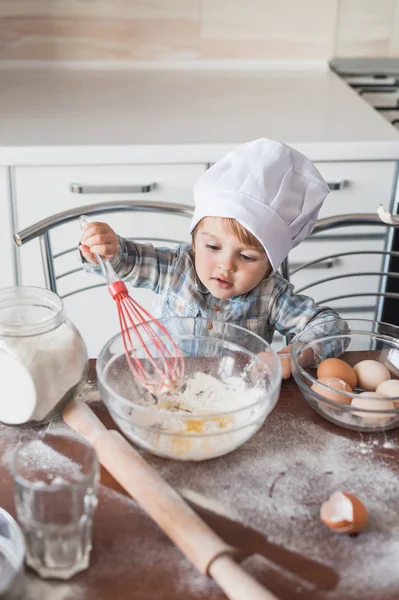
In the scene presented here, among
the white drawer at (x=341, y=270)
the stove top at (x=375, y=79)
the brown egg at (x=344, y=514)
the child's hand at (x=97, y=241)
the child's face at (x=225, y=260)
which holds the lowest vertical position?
the white drawer at (x=341, y=270)

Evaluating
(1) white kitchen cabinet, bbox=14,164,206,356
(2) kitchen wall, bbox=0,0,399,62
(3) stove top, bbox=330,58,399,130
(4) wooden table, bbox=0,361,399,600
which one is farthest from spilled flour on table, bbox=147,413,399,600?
(2) kitchen wall, bbox=0,0,399,62

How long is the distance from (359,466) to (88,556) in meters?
0.33

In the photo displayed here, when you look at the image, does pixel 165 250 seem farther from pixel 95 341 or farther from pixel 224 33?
pixel 224 33

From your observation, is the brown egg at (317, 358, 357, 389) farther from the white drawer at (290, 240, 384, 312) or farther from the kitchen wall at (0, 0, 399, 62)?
the kitchen wall at (0, 0, 399, 62)

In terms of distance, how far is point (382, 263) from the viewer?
6.20 ft

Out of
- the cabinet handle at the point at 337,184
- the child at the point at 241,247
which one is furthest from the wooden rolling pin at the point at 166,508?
the cabinet handle at the point at 337,184

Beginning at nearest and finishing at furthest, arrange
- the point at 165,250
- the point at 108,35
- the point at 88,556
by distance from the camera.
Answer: the point at 88,556
the point at 165,250
the point at 108,35

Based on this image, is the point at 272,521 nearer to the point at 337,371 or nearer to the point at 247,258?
the point at 337,371

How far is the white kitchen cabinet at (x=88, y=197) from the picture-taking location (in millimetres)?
1661

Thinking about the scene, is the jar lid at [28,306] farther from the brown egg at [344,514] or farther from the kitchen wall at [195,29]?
the kitchen wall at [195,29]

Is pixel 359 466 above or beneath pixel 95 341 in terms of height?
above

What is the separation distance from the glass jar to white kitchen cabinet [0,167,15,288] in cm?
84

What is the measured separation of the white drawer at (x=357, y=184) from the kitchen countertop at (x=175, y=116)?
0.03 metres

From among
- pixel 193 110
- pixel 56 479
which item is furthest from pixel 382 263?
pixel 56 479
